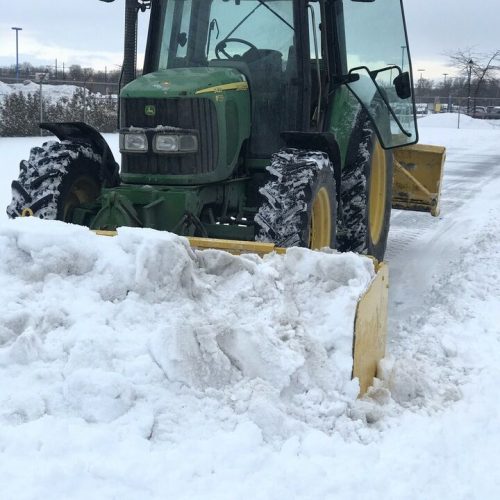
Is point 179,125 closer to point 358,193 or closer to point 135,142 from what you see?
point 135,142

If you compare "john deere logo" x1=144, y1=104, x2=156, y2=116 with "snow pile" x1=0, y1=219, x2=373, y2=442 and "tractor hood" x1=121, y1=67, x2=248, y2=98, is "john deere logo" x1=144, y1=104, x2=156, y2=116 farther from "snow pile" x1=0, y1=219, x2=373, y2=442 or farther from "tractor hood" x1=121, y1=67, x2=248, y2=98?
"snow pile" x1=0, y1=219, x2=373, y2=442

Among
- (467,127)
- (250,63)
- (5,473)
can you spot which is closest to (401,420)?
(5,473)

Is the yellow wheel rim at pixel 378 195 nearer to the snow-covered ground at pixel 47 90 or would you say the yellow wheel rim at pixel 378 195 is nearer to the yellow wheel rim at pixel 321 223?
the yellow wheel rim at pixel 321 223

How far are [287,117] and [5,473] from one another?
3666 millimetres

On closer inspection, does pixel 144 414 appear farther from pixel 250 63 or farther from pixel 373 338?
pixel 250 63

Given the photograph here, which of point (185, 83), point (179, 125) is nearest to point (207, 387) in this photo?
point (179, 125)

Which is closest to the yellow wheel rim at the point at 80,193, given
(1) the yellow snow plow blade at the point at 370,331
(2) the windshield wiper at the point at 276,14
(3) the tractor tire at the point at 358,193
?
(2) the windshield wiper at the point at 276,14

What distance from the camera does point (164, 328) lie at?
310 centimetres

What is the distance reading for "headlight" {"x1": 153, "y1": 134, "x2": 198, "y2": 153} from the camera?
194 inches

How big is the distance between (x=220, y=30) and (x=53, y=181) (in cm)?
178

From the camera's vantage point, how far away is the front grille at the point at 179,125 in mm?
4930

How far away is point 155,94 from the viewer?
194 inches

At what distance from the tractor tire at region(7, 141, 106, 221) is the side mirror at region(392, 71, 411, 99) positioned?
269 cm

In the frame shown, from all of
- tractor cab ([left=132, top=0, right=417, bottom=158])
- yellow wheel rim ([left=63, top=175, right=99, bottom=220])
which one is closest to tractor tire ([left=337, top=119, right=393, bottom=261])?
tractor cab ([left=132, top=0, right=417, bottom=158])
